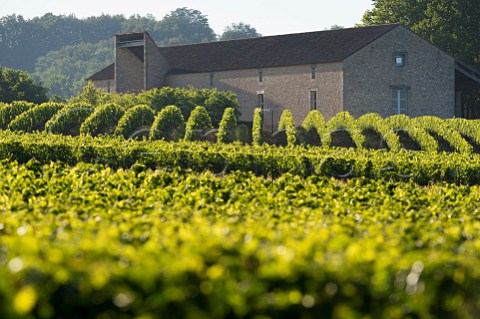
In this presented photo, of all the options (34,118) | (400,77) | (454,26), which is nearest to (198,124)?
(34,118)

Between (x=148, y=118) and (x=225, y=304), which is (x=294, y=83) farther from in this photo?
(x=225, y=304)

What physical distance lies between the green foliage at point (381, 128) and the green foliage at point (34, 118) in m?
15.4

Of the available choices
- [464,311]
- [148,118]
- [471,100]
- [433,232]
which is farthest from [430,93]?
[464,311]

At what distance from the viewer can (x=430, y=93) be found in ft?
212

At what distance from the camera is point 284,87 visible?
212ft

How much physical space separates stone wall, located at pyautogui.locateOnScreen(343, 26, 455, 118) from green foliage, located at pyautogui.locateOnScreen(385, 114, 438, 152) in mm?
12884

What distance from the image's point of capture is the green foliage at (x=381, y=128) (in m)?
45.2

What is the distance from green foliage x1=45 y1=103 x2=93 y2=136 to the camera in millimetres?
50156

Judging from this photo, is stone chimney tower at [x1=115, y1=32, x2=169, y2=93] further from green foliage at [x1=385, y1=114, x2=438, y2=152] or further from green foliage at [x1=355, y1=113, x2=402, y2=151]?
green foliage at [x1=385, y1=114, x2=438, y2=152]

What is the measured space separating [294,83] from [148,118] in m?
16.5

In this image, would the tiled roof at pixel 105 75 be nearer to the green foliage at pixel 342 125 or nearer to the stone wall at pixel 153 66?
the stone wall at pixel 153 66

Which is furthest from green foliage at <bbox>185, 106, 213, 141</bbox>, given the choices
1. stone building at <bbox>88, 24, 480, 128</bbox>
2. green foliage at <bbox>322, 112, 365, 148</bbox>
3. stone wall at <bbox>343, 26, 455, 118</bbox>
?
stone wall at <bbox>343, 26, 455, 118</bbox>

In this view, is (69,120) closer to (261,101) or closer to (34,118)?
(34,118)

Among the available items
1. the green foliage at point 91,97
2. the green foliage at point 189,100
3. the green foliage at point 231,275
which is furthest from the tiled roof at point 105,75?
the green foliage at point 231,275
